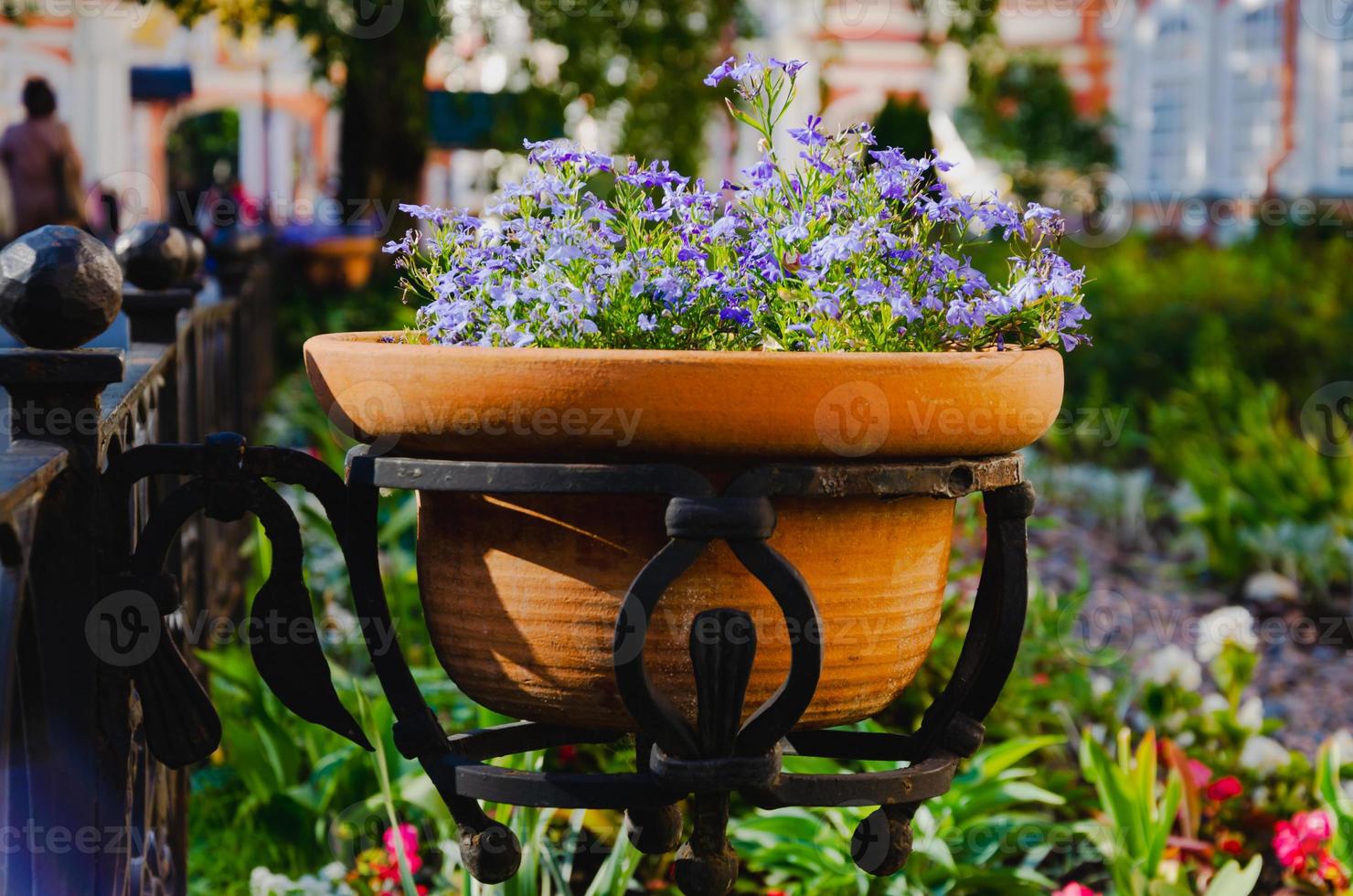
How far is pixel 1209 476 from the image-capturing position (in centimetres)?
523

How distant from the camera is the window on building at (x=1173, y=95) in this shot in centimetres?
2483

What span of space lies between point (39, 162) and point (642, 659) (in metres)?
9.18

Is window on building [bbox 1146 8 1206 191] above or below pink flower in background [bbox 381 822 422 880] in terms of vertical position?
above

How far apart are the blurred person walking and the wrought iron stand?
27.9 feet

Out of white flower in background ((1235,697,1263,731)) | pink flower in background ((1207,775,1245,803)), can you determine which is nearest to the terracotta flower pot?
pink flower in background ((1207,775,1245,803))

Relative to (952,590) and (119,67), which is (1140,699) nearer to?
(952,590)

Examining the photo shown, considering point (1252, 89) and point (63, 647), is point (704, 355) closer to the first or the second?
point (63, 647)

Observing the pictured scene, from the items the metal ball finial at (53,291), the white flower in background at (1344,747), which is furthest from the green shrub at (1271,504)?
the metal ball finial at (53,291)

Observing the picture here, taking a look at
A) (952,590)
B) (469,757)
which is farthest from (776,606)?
(952,590)

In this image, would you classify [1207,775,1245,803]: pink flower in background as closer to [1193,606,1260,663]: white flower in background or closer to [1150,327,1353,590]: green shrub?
[1193,606,1260,663]: white flower in background

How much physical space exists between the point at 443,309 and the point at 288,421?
14.7 feet

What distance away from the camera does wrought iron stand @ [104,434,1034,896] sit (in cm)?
125

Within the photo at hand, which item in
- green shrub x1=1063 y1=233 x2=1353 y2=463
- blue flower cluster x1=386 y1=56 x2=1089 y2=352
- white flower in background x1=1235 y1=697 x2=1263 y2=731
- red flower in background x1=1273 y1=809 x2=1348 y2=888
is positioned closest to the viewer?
blue flower cluster x1=386 y1=56 x2=1089 y2=352

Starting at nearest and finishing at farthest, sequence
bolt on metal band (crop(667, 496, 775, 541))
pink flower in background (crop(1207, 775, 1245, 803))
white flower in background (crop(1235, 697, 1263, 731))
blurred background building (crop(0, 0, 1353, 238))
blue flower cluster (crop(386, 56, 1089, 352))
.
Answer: bolt on metal band (crop(667, 496, 775, 541))
blue flower cluster (crop(386, 56, 1089, 352))
pink flower in background (crop(1207, 775, 1245, 803))
white flower in background (crop(1235, 697, 1263, 731))
blurred background building (crop(0, 0, 1353, 238))
